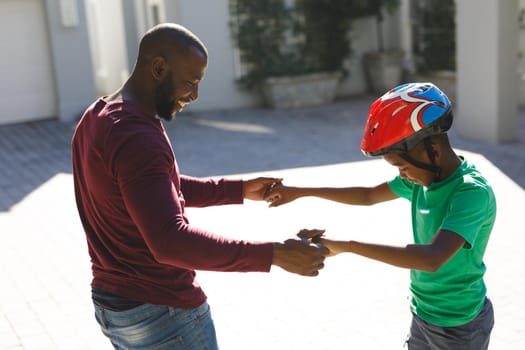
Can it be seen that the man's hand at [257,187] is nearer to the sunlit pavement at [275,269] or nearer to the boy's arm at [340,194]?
the boy's arm at [340,194]

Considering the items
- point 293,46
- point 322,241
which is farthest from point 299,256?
point 293,46

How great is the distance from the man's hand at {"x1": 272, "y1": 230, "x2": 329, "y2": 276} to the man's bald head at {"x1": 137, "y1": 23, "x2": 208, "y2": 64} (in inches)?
27.6

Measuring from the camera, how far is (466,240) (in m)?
2.40

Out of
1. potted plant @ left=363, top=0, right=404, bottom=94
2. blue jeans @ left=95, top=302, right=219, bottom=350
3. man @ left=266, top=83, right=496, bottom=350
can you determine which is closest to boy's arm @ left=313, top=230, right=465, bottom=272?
man @ left=266, top=83, right=496, bottom=350

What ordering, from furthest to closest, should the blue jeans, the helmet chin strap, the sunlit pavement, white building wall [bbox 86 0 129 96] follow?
white building wall [bbox 86 0 129 96], the sunlit pavement, the helmet chin strap, the blue jeans

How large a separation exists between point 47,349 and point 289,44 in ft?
43.9

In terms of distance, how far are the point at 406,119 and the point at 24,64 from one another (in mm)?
14115

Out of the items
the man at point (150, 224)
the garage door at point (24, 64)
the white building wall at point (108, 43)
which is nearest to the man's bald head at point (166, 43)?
the man at point (150, 224)

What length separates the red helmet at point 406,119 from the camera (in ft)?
8.10

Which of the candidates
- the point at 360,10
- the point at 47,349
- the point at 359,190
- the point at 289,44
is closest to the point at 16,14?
the point at 289,44

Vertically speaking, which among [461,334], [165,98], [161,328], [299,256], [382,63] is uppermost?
[165,98]

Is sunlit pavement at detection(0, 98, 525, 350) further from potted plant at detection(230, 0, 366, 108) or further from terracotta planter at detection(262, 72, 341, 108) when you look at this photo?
potted plant at detection(230, 0, 366, 108)

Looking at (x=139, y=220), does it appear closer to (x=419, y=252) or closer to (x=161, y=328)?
(x=161, y=328)

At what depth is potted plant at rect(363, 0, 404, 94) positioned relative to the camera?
1755cm
